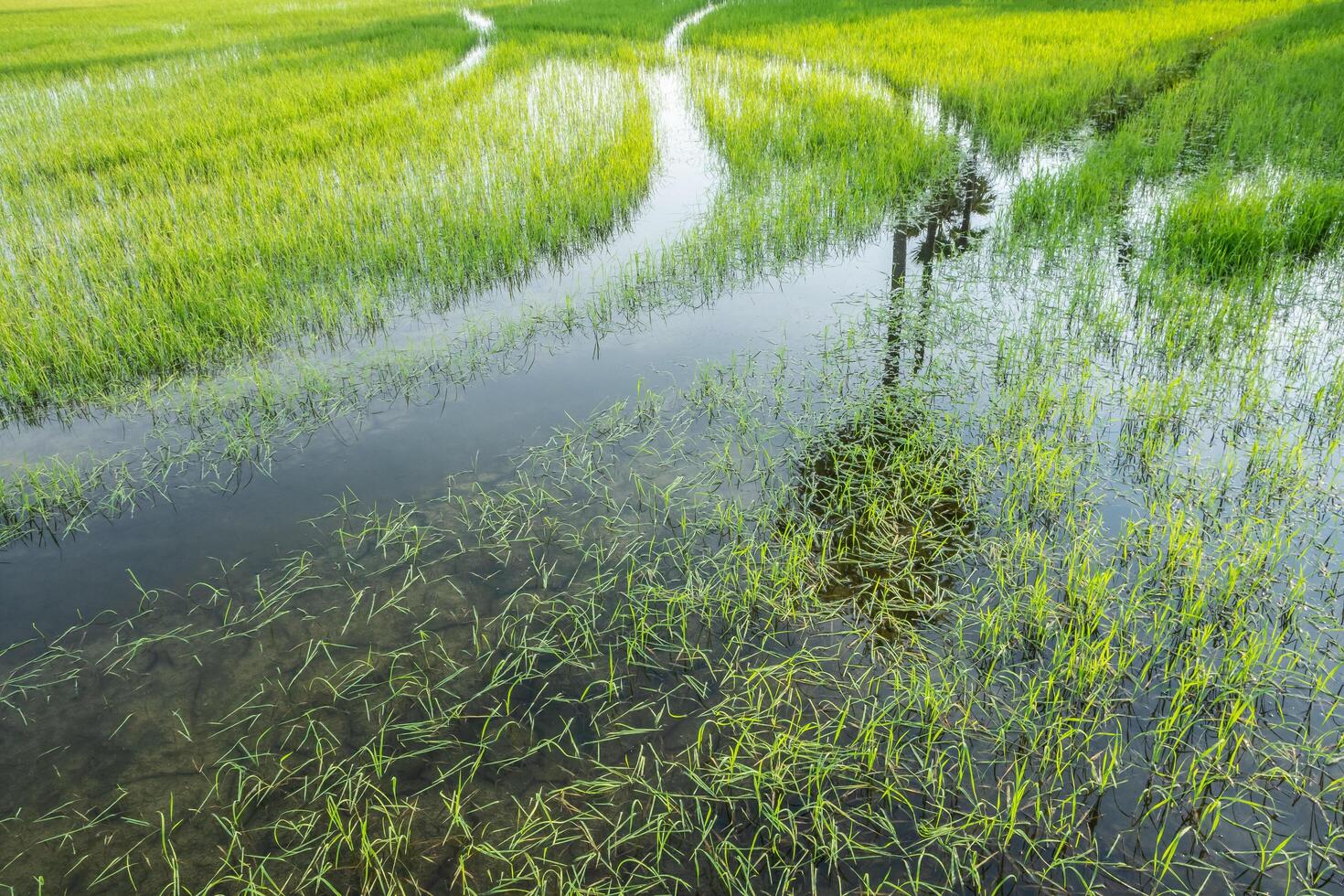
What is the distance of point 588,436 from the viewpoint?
3.29 metres

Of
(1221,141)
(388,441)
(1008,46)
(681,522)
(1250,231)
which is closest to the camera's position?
(681,522)

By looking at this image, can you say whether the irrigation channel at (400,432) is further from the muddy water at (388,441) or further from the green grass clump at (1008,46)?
the green grass clump at (1008,46)

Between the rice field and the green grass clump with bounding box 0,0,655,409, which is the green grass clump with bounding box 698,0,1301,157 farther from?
the green grass clump with bounding box 0,0,655,409

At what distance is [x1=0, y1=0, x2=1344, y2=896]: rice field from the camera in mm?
1746

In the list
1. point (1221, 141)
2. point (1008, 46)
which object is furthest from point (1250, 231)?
point (1008, 46)

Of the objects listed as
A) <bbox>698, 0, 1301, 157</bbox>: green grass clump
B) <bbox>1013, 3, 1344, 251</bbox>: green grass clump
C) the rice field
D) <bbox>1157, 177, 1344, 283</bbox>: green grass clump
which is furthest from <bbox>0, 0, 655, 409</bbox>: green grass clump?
<bbox>1157, 177, 1344, 283</bbox>: green grass clump

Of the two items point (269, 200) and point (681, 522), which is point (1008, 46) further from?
point (681, 522)

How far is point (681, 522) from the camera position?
9.09 ft

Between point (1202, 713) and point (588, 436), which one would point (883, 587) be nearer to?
point (1202, 713)

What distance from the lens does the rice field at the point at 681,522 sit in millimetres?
1746

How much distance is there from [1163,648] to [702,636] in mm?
1333

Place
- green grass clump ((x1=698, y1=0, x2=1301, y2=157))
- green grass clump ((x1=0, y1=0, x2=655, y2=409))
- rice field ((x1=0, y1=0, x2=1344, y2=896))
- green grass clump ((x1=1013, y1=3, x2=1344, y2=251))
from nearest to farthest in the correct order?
rice field ((x1=0, y1=0, x2=1344, y2=896))
green grass clump ((x1=0, y1=0, x2=655, y2=409))
green grass clump ((x1=1013, y1=3, x2=1344, y2=251))
green grass clump ((x1=698, y1=0, x2=1301, y2=157))

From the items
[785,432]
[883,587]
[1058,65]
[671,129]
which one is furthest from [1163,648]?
[1058,65]

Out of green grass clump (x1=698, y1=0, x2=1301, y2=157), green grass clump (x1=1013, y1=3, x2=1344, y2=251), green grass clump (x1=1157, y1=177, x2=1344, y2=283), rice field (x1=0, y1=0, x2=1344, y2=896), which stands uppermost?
green grass clump (x1=698, y1=0, x2=1301, y2=157)
